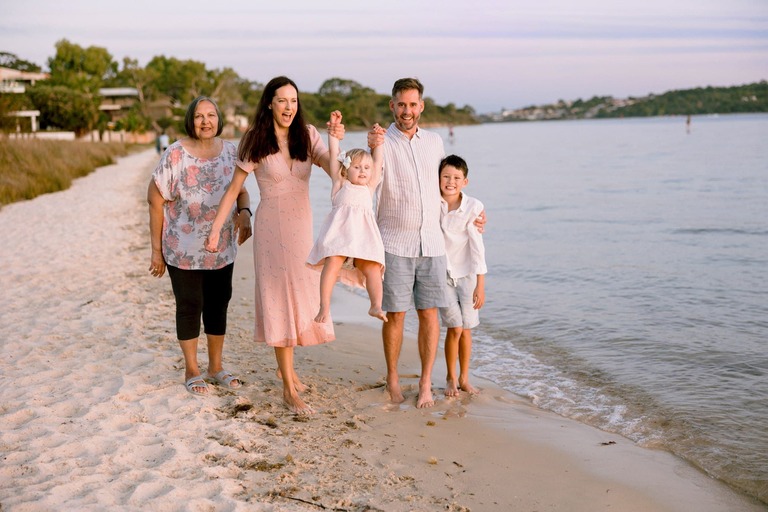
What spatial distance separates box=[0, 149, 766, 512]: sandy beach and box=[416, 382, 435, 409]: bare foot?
8 cm

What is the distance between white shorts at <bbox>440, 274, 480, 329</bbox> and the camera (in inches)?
195

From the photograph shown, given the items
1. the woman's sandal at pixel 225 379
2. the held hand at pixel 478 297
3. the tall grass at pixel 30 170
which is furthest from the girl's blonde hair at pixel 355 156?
the tall grass at pixel 30 170

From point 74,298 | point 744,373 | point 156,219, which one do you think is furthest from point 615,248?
point 156,219

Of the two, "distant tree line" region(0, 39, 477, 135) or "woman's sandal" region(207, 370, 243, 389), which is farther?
"distant tree line" region(0, 39, 477, 135)

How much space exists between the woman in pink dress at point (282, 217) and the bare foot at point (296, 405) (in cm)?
37

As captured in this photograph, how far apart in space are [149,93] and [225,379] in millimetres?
94287

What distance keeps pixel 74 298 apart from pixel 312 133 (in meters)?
4.25

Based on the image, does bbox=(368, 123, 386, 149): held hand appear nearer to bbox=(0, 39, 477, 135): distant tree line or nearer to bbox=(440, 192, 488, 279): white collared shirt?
bbox=(440, 192, 488, 279): white collared shirt

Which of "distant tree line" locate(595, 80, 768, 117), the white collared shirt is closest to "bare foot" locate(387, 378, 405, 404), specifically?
the white collared shirt

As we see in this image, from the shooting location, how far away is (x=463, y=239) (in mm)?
4980

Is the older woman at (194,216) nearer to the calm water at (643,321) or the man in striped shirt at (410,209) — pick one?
the man in striped shirt at (410,209)

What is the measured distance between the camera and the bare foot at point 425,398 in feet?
16.3

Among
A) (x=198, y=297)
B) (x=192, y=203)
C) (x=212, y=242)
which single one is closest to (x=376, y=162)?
(x=212, y=242)

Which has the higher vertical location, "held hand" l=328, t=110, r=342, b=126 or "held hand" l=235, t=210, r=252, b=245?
"held hand" l=328, t=110, r=342, b=126
